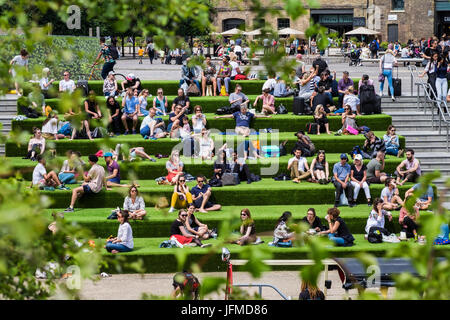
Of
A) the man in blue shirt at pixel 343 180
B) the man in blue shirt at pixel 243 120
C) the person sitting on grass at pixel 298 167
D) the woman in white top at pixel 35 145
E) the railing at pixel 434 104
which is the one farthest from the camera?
the railing at pixel 434 104

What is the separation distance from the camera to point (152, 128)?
20.3m

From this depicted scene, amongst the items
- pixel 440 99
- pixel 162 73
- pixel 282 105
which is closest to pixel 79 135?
pixel 282 105

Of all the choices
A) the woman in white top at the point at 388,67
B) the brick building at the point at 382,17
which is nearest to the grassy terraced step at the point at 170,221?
the woman in white top at the point at 388,67

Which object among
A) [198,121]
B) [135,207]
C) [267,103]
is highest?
[267,103]

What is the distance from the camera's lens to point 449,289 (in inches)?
163

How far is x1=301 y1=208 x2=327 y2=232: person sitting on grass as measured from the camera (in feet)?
51.9

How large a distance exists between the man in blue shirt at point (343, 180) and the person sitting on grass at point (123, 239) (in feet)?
16.5

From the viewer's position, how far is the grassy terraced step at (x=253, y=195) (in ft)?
58.4

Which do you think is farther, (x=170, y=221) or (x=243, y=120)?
(x=243, y=120)

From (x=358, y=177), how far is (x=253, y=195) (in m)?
2.42

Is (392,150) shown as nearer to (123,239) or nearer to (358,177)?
(358,177)

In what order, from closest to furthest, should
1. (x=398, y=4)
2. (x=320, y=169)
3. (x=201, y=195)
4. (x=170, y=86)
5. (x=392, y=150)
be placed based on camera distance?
(x=201, y=195) < (x=320, y=169) < (x=392, y=150) < (x=170, y=86) < (x=398, y=4)

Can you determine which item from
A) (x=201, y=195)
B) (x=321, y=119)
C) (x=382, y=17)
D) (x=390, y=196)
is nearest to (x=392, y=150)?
(x=321, y=119)

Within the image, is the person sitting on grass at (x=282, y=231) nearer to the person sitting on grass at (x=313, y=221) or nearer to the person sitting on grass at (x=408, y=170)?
the person sitting on grass at (x=313, y=221)
